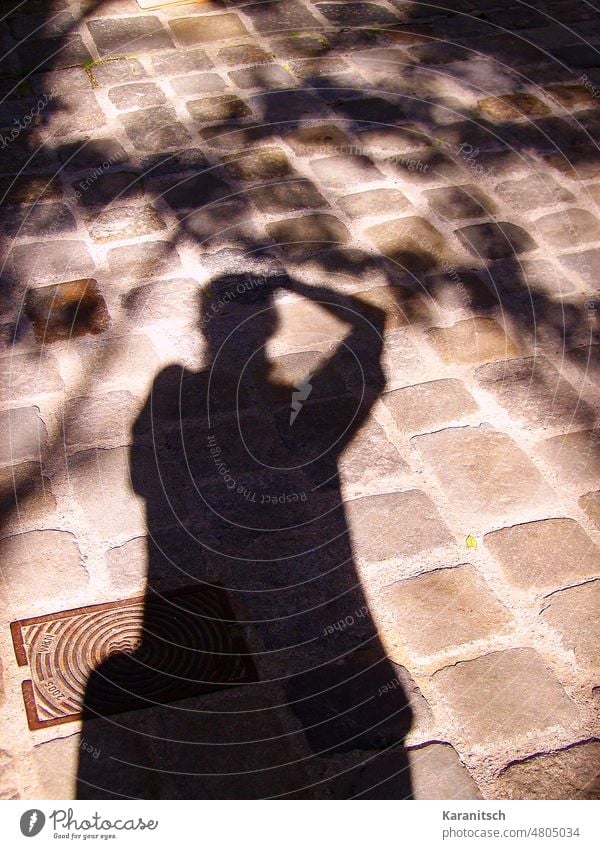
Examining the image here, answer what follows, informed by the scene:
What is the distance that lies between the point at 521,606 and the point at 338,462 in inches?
35.7

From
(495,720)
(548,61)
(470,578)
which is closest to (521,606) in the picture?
(470,578)

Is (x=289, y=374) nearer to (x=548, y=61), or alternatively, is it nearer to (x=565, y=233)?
(x=565, y=233)

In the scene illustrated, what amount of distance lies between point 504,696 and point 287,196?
3.03 metres

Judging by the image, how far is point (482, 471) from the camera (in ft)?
12.4

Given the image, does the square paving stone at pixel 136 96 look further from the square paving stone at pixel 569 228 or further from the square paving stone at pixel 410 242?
the square paving stone at pixel 569 228

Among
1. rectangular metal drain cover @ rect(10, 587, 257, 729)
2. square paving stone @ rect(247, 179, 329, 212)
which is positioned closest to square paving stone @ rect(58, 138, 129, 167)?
square paving stone @ rect(247, 179, 329, 212)

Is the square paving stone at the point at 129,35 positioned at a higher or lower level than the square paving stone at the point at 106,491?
higher

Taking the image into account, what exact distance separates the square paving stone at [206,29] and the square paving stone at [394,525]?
158 inches

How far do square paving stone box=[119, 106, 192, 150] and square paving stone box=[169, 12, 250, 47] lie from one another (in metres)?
0.93

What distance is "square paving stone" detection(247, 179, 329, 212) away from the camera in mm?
5090

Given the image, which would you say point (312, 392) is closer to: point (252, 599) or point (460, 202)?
point (252, 599)

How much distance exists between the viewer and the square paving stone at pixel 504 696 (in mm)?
2980

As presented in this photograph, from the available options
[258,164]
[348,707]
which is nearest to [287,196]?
[258,164]

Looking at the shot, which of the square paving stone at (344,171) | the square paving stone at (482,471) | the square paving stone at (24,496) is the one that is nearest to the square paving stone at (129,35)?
the square paving stone at (344,171)
